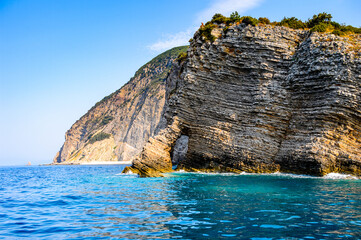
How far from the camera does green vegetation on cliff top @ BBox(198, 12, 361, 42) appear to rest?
3131 centimetres

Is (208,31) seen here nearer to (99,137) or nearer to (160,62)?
(99,137)

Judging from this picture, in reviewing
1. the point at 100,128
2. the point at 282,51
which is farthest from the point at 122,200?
the point at 100,128

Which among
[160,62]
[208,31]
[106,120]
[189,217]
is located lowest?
[189,217]

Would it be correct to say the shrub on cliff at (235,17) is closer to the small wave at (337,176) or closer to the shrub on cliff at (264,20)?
the shrub on cliff at (264,20)

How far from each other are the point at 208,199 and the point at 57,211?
6.97 meters

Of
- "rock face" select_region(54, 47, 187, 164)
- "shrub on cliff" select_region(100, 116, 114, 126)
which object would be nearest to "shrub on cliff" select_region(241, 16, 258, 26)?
"rock face" select_region(54, 47, 187, 164)

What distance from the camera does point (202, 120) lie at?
114 ft

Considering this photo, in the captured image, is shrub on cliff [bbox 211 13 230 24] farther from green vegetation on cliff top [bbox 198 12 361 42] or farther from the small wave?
the small wave

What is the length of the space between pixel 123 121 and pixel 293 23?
90.0m

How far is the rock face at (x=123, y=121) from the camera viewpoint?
106m

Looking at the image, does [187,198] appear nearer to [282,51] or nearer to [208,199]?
[208,199]

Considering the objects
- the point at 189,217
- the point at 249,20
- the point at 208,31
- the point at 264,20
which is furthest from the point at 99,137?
the point at 189,217

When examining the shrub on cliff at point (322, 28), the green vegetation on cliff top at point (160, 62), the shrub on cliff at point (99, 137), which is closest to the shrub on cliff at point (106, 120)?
the shrub on cliff at point (99, 137)

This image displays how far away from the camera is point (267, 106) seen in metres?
31.6
